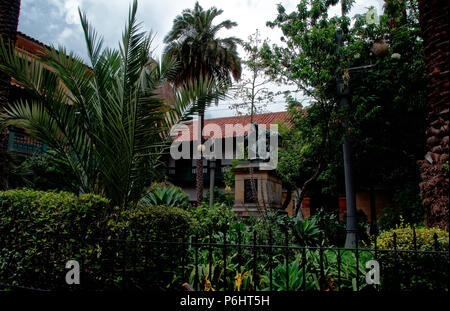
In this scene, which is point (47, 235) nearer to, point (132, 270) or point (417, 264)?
point (132, 270)

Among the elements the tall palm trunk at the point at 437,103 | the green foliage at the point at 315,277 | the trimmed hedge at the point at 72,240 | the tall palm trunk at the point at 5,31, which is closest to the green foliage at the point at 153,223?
the trimmed hedge at the point at 72,240

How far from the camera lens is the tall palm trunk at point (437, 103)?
311 cm

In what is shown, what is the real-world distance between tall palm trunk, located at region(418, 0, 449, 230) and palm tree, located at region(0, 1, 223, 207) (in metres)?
2.76

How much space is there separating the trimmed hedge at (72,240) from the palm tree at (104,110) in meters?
0.61

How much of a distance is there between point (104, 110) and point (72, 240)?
196 centimetres

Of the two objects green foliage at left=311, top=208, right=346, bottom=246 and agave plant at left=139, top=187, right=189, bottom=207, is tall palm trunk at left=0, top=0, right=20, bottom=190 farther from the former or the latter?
green foliage at left=311, top=208, right=346, bottom=246

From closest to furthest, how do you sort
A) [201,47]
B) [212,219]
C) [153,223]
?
[153,223], [212,219], [201,47]

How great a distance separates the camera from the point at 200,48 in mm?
17641

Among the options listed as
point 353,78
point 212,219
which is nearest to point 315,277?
point 212,219

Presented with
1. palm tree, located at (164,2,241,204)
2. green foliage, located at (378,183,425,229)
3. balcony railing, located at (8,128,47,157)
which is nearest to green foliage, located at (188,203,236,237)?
green foliage, located at (378,183,425,229)

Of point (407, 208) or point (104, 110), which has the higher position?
point (104, 110)

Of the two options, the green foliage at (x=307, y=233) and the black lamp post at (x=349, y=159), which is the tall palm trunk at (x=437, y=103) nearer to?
the green foliage at (x=307, y=233)
